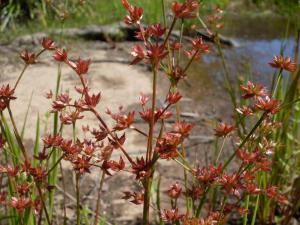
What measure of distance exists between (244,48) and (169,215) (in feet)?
15.6

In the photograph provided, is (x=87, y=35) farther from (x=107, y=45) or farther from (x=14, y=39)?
(x=14, y=39)

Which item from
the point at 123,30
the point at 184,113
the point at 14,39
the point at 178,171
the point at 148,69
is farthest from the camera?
the point at 123,30

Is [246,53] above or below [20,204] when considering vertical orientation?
below

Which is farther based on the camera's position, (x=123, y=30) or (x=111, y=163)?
(x=123, y=30)

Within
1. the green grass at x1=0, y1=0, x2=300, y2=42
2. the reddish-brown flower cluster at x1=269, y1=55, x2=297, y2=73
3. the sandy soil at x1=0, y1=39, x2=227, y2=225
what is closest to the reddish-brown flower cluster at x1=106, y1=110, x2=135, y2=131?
the reddish-brown flower cluster at x1=269, y1=55, x2=297, y2=73

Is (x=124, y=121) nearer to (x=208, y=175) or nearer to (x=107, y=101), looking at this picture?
(x=208, y=175)

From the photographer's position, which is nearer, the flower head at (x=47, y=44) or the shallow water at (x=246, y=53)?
the flower head at (x=47, y=44)

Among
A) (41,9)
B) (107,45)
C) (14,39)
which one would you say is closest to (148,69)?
(107,45)

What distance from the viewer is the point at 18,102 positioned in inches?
135

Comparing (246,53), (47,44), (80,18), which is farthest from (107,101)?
(80,18)

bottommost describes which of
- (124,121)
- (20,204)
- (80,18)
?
(80,18)

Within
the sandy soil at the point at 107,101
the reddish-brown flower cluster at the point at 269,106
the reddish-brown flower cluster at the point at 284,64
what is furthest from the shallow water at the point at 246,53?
the reddish-brown flower cluster at the point at 269,106

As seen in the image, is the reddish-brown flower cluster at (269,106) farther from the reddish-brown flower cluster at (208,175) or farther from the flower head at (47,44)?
the flower head at (47,44)

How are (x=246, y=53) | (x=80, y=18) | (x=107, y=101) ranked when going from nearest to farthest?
(x=107, y=101), (x=246, y=53), (x=80, y=18)
